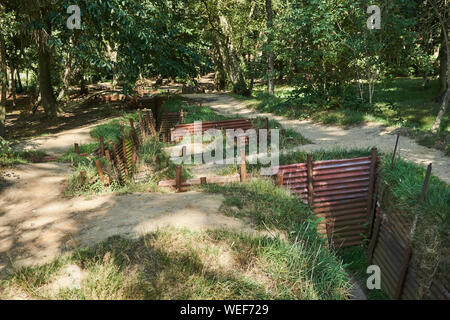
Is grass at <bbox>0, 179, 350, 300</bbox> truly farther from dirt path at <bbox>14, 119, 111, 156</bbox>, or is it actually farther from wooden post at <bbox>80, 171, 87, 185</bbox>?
dirt path at <bbox>14, 119, 111, 156</bbox>

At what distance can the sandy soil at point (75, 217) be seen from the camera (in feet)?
15.6

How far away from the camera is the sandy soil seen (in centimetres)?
475

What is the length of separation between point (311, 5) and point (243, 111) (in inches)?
263

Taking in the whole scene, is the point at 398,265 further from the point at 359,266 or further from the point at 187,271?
the point at 187,271

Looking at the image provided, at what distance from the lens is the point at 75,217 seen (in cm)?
569

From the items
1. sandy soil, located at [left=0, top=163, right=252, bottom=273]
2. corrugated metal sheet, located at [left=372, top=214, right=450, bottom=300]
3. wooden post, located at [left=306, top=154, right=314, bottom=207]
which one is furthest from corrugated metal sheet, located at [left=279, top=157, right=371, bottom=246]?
sandy soil, located at [left=0, top=163, right=252, bottom=273]

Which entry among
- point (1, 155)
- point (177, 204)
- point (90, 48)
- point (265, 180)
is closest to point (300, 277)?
point (177, 204)

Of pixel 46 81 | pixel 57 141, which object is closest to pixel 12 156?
pixel 57 141

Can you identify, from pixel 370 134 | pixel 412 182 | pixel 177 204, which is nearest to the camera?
pixel 177 204

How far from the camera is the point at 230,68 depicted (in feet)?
91.7

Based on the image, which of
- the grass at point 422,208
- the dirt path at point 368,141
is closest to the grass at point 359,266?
the grass at point 422,208

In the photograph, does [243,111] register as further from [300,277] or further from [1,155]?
[300,277]

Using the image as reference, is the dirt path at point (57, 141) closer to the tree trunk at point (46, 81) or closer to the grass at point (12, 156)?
the grass at point (12, 156)

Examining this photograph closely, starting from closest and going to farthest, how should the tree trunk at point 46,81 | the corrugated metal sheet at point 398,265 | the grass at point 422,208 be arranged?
the corrugated metal sheet at point 398,265
the grass at point 422,208
the tree trunk at point 46,81
